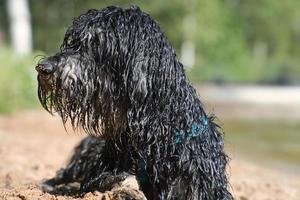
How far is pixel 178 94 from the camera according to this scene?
14.0ft

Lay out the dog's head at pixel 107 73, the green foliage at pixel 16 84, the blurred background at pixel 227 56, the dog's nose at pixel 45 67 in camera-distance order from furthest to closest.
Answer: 1. the green foliage at pixel 16 84
2. the blurred background at pixel 227 56
3. the dog's head at pixel 107 73
4. the dog's nose at pixel 45 67

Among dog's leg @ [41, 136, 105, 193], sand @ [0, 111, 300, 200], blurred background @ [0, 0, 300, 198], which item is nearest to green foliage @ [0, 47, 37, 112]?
blurred background @ [0, 0, 300, 198]

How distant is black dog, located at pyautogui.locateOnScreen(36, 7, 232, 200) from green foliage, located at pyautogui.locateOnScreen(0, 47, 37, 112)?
438 inches

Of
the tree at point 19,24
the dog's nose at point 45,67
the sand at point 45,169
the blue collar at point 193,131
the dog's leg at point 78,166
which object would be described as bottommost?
the sand at point 45,169

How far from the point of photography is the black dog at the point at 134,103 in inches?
159

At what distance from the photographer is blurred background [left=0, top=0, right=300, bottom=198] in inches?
595

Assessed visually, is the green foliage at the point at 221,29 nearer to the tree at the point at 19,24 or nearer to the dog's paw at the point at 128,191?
the tree at the point at 19,24

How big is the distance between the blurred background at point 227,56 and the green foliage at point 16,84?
0.9 inches

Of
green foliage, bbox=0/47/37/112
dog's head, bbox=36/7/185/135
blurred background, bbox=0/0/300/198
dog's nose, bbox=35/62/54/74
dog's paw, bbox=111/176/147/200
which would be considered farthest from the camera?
green foliage, bbox=0/47/37/112

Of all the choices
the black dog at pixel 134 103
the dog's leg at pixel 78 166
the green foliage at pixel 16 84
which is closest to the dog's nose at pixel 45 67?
the black dog at pixel 134 103

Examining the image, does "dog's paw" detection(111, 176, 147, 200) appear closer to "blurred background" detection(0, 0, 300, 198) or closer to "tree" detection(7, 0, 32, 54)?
"blurred background" detection(0, 0, 300, 198)

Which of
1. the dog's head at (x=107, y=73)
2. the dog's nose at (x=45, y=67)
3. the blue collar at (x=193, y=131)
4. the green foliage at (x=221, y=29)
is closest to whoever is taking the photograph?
the dog's nose at (x=45, y=67)

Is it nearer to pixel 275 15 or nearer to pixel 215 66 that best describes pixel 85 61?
pixel 215 66

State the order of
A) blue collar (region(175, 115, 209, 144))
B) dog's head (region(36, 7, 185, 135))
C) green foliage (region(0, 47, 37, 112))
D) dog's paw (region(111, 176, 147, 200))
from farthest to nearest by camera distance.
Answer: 1. green foliage (region(0, 47, 37, 112))
2. blue collar (region(175, 115, 209, 144))
3. dog's paw (region(111, 176, 147, 200))
4. dog's head (region(36, 7, 185, 135))
